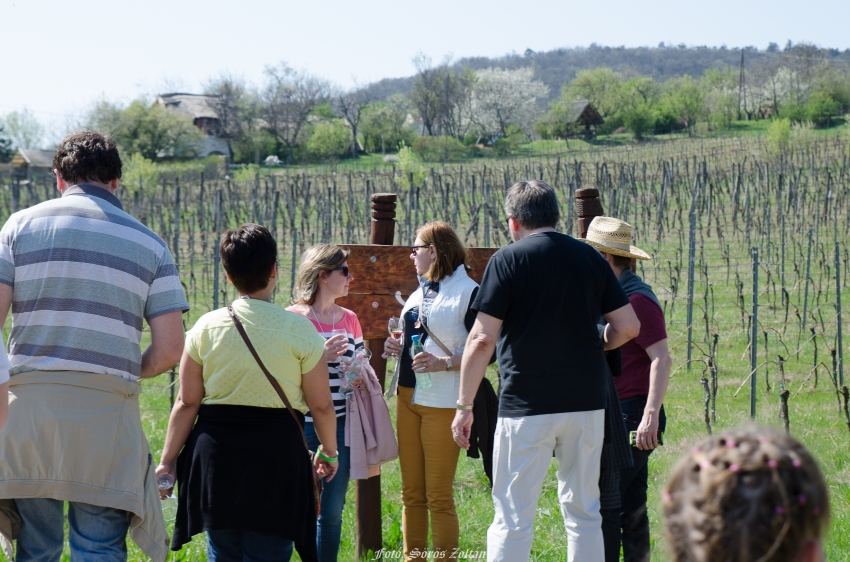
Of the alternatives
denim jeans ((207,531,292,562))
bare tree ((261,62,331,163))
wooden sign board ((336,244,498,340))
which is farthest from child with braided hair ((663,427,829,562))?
bare tree ((261,62,331,163))

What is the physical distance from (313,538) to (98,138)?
143cm

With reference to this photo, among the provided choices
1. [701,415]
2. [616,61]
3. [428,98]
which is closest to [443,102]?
[428,98]

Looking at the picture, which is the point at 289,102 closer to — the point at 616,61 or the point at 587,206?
the point at 587,206

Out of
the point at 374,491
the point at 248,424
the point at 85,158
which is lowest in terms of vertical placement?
the point at 374,491

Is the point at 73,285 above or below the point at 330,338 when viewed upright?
above

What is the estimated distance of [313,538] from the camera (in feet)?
8.58

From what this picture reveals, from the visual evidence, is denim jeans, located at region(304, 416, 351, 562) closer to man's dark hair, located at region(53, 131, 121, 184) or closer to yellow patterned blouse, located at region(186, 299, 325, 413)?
yellow patterned blouse, located at region(186, 299, 325, 413)

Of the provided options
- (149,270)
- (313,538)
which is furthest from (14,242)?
(313,538)

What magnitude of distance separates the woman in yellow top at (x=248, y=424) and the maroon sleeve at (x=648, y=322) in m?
1.24

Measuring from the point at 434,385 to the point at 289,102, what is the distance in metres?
56.0

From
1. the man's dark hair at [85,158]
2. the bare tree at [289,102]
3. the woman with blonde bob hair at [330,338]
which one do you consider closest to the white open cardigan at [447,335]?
the woman with blonde bob hair at [330,338]

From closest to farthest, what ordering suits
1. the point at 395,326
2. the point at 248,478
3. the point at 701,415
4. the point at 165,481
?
the point at 248,478, the point at 165,481, the point at 395,326, the point at 701,415

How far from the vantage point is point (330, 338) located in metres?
3.08

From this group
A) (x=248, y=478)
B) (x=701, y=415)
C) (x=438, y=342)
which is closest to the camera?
(x=248, y=478)
